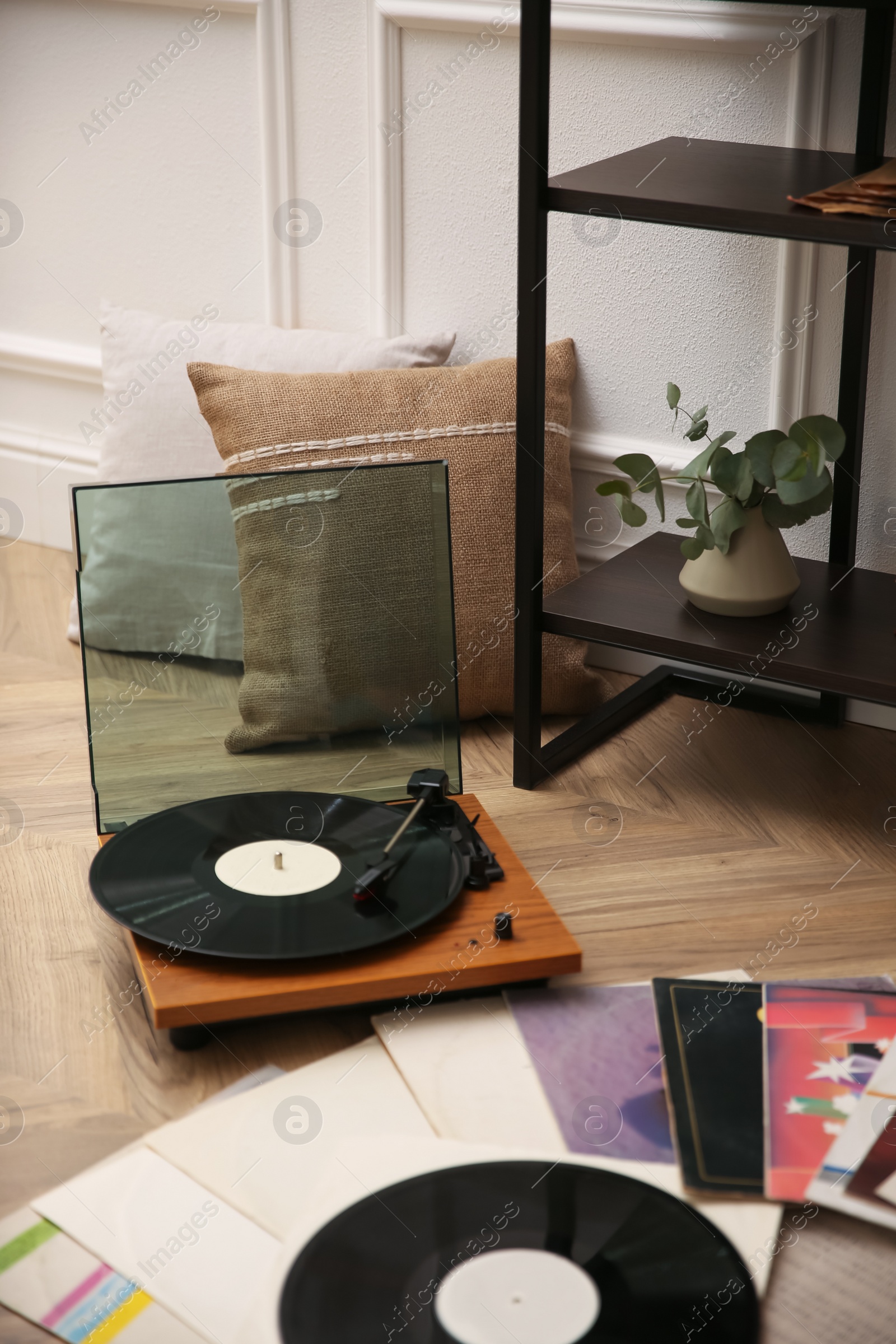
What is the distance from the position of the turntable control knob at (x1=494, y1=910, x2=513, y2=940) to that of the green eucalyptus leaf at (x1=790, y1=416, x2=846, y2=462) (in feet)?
1.80

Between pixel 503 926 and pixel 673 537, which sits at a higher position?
pixel 673 537

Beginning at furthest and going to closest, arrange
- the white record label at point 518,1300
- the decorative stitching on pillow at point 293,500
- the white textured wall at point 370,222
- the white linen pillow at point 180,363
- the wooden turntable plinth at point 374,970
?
the white linen pillow at point 180,363 → the white textured wall at point 370,222 → the decorative stitching on pillow at point 293,500 → the wooden turntable plinth at point 374,970 → the white record label at point 518,1300

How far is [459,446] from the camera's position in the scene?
1627 millimetres

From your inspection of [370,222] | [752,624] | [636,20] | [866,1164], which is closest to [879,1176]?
[866,1164]

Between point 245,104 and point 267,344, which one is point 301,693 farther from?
point 245,104

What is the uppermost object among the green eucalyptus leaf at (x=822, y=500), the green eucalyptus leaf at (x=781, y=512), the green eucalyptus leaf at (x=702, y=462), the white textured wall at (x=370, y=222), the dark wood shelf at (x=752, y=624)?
the white textured wall at (x=370, y=222)

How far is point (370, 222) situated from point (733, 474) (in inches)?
28.9

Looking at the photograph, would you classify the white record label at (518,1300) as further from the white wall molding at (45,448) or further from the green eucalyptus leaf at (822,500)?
the white wall molding at (45,448)

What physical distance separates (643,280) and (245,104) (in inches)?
25.0

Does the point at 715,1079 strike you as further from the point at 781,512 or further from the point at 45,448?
the point at 45,448

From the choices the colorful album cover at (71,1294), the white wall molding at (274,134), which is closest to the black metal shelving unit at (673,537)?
the white wall molding at (274,134)

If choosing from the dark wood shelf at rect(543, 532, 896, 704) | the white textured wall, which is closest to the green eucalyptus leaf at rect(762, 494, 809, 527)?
the dark wood shelf at rect(543, 532, 896, 704)

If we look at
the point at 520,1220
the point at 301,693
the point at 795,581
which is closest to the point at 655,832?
the point at 795,581

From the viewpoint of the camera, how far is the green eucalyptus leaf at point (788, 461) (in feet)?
4.39
